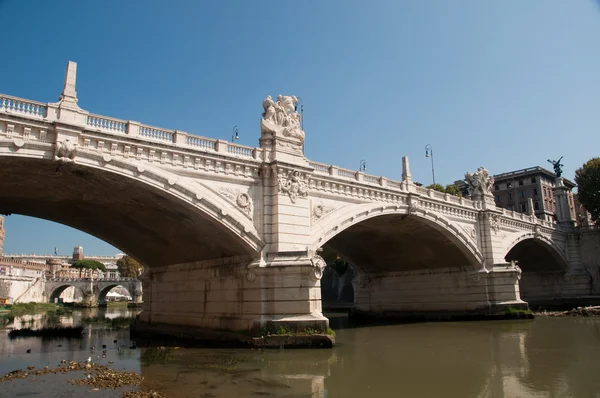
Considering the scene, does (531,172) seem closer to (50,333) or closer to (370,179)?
(370,179)

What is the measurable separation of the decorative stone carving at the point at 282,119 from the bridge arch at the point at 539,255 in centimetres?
3245

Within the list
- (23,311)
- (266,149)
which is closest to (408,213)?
(266,149)

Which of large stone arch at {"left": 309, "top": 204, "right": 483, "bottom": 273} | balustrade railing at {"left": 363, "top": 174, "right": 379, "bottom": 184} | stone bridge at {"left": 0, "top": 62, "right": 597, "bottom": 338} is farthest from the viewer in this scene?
balustrade railing at {"left": 363, "top": 174, "right": 379, "bottom": 184}

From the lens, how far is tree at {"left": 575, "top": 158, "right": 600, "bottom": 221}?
169ft

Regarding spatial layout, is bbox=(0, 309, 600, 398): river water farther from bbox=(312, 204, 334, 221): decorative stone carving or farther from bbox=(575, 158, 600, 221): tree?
bbox=(575, 158, 600, 221): tree

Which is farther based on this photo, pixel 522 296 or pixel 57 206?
pixel 522 296

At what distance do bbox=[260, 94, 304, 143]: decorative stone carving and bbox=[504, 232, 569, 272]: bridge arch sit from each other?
3245 cm

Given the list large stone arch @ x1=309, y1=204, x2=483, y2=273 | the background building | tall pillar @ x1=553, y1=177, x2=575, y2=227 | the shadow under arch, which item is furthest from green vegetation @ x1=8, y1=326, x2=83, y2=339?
the background building

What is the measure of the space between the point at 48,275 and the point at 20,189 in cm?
8512

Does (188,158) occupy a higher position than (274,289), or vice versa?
(188,158)

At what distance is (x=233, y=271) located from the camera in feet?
73.8

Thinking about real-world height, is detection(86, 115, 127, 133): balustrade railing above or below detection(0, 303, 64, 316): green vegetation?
above

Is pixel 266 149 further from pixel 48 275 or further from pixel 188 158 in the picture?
pixel 48 275

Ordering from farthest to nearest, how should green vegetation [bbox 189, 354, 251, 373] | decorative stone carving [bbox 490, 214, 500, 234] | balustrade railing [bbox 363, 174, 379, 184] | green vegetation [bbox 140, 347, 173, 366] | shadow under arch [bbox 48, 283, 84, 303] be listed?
shadow under arch [bbox 48, 283, 84, 303], decorative stone carving [bbox 490, 214, 500, 234], balustrade railing [bbox 363, 174, 379, 184], green vegetation [bbox 140, 347, 173, 366], green vegetation [bbox 189, 354, 251, 373]
